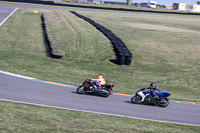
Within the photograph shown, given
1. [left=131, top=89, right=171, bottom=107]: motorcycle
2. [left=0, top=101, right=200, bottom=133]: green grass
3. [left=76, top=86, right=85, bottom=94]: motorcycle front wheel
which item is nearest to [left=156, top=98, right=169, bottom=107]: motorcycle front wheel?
[left=131, top=89, right=171, bottom=107]: motorcycle

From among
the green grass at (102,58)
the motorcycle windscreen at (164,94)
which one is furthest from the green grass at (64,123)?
the green grass at (102,58)

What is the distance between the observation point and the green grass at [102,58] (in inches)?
798

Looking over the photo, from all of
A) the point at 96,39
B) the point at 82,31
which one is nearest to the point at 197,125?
the point at 96,39

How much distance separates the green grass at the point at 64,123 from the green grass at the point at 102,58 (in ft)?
19.1

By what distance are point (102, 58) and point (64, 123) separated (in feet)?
51.0

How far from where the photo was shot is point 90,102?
567 inches

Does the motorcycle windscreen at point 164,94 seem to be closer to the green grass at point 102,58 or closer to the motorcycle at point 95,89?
the motorcycle at point 95,89

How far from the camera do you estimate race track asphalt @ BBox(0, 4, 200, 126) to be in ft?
43.4

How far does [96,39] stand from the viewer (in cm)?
3161

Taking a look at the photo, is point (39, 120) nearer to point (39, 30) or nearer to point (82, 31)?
point (82, 31)

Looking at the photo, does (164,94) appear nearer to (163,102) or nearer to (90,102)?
(163,102)

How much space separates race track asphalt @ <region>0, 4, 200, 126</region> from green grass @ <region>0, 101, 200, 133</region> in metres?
0.86

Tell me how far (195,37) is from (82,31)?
14.6 meters

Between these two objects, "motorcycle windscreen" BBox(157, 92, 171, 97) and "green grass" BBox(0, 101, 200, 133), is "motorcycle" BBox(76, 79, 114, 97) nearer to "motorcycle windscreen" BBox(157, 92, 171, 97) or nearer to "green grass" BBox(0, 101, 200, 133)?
"motorcycle windscreen" BBox(157, 92, 171, 97)
